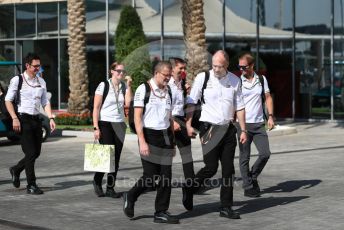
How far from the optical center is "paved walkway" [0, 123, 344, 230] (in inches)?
350

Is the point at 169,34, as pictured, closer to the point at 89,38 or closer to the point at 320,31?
the point at 89,38

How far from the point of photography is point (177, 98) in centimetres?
1044

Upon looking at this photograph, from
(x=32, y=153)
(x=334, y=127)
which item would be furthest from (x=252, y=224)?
(x=334, y=127)

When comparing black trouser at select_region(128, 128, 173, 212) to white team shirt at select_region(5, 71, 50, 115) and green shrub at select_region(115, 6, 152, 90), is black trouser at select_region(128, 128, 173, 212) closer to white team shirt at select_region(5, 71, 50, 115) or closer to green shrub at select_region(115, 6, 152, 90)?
white team shirt at select_region(5, 71, 50, 115)

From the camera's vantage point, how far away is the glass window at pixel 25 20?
30.9 metres

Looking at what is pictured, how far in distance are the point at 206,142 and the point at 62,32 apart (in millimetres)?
21462

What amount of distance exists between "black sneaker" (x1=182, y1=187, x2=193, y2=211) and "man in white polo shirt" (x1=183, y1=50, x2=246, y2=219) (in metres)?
0.29

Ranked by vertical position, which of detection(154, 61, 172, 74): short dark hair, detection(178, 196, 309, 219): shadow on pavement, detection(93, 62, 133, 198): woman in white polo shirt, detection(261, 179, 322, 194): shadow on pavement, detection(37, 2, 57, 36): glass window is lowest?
detection(178, 196, 309, 219): shadow on pavement

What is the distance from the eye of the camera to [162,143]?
8.89m

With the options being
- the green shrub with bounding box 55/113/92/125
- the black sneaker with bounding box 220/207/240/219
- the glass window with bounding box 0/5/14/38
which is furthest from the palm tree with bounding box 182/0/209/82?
the black sneaker with bounding box 220/207/240/219

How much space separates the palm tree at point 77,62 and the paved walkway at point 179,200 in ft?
26.4

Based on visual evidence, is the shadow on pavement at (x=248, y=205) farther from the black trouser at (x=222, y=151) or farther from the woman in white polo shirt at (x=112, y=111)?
the woman in white polo shirt at (x=112, y=111)

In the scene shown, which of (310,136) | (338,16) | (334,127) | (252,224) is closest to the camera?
(252,224)

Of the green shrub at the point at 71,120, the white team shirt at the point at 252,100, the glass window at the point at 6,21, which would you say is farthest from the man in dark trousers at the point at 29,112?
the glass window at the point at 6,21
